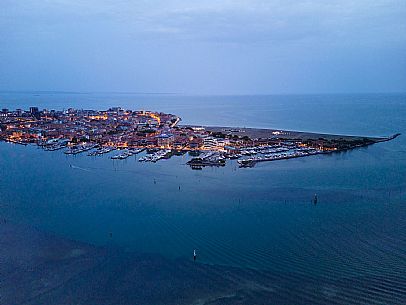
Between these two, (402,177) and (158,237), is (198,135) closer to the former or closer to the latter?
(402,177)

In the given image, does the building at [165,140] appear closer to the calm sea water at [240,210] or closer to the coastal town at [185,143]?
the coastal town at [185,143]

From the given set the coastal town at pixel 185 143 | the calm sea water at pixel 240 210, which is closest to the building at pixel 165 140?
the coastal town at pixel 185 143

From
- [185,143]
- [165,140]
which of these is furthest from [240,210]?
[165,140]

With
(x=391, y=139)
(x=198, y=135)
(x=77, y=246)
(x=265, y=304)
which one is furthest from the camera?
(x=198, y=135)

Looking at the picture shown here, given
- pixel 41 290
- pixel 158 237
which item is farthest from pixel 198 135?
pixel 41 290

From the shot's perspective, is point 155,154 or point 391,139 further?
point 391,139

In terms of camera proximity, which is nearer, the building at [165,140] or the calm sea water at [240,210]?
the calm sea water at [240,210]

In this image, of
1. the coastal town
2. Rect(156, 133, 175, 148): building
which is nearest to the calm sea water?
the coastal town

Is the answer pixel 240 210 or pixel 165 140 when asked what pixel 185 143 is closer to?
pixel 165 140

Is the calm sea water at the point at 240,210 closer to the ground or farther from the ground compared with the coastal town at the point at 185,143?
closer to the ground

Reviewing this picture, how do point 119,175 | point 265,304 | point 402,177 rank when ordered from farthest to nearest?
1. point 119,175
2. point 402,177
3. point 265,304
